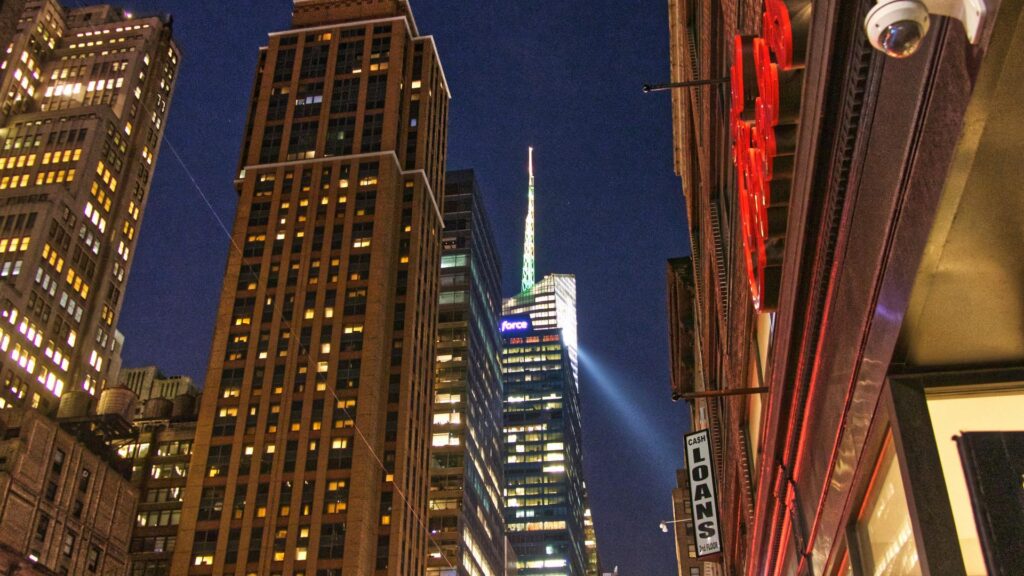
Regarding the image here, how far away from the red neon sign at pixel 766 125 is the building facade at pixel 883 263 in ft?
0.08

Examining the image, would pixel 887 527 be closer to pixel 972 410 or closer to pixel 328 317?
pixel 972 410

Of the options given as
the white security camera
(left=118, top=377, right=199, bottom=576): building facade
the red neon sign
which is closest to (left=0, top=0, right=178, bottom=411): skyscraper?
(left=118, top=377, right=199, bottom=576): building facade

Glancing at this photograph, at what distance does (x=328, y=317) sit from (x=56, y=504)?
36831mm

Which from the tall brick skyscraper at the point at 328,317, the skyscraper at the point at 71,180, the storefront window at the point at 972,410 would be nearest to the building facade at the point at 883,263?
the storefront window at the point at 972,410

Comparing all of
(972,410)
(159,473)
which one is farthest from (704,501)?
(159,473)

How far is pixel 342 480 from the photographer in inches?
3893

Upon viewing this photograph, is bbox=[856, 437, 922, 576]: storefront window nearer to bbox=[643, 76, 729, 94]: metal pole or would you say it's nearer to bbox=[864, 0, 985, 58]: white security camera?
bbox=[864, 0, 985, 58]: white security camera

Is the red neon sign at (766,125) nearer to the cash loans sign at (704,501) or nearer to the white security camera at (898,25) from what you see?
the white security camera at (898,25)

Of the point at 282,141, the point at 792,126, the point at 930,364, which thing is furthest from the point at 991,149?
the point at 282,141

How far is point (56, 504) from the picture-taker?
280 ft

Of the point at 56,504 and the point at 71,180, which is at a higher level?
the point at 71,180

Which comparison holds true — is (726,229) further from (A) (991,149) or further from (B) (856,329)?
(A) (991,149)

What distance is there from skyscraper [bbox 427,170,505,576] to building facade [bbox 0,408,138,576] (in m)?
38.5

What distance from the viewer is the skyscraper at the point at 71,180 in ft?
383
